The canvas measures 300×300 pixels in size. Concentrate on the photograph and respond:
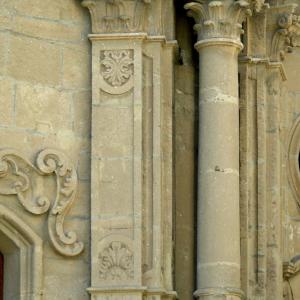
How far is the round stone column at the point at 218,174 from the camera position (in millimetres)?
17969

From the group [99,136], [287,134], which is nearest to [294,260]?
[287,134]

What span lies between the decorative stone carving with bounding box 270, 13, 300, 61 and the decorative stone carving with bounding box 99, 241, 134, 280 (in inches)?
104

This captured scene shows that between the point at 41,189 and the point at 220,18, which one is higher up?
the point at 220,18

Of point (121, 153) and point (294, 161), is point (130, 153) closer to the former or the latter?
point (121, 153)

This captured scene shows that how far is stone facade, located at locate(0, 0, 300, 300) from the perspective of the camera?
17.9 metres

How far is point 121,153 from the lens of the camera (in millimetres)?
18094

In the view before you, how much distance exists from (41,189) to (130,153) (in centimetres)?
81

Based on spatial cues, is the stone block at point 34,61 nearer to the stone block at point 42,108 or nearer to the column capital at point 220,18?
the stone block at point 42,108

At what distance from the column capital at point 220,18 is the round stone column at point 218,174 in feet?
0.25

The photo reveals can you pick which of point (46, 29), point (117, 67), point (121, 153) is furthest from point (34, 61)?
point (121, 153)

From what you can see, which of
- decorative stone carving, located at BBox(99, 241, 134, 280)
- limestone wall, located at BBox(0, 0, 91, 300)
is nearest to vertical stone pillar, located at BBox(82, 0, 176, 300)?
decorative stone carving, located at BBox(99, 241, 134, 280)

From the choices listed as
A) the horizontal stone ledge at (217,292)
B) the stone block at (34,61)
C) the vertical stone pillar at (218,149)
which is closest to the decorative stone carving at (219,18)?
the vertical stone pillar at (218,149)

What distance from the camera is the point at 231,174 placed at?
1812 centimetres

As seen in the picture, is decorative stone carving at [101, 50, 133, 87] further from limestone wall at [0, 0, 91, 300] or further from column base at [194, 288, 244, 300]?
column base at [194, 288, 244, 300]
